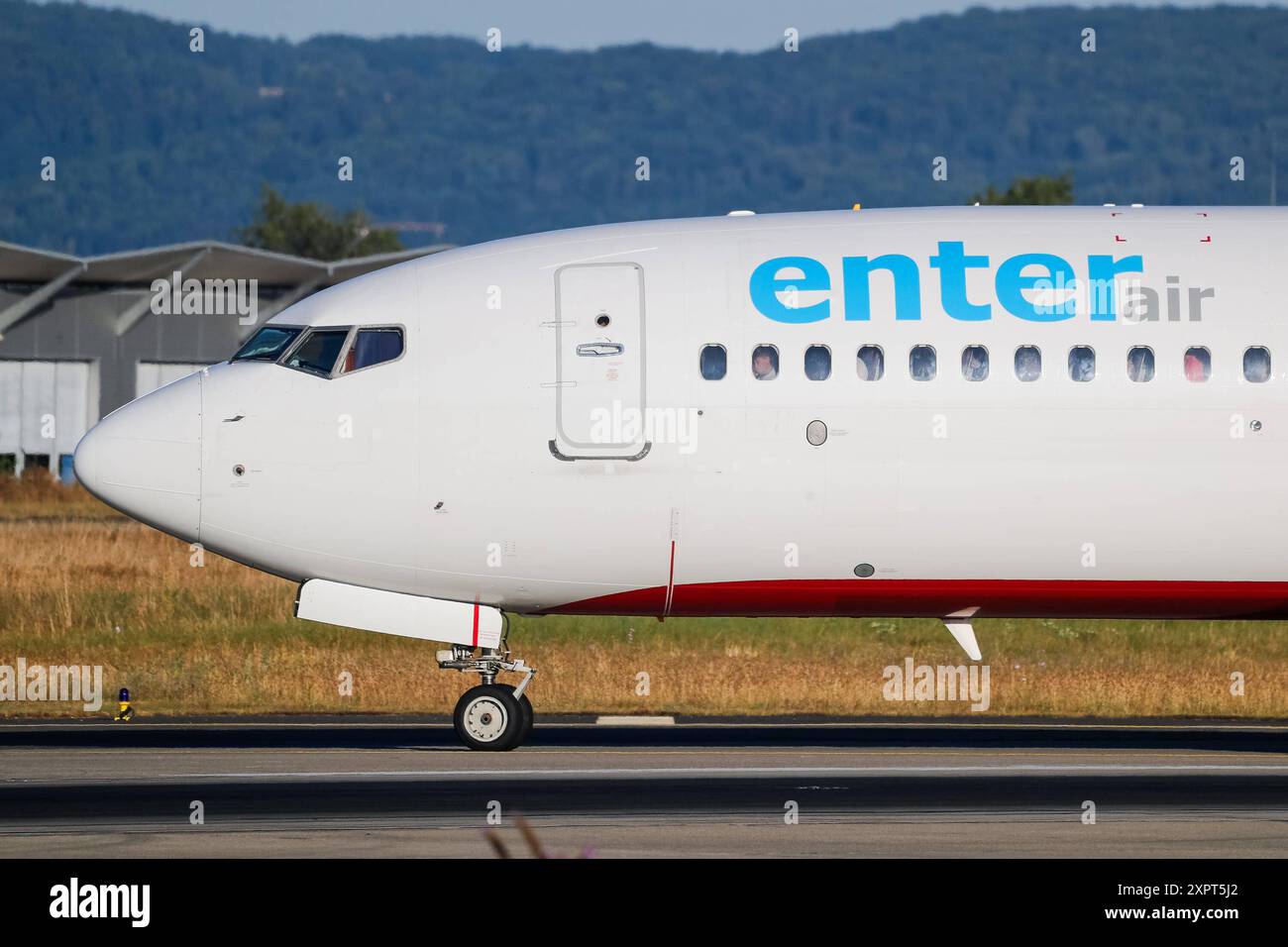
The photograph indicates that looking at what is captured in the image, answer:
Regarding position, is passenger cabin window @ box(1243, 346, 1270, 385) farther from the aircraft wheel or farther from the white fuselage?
the aircraft wheel

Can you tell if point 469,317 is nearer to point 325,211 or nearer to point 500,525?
point 500,525

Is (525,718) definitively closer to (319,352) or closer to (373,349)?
(373,349)

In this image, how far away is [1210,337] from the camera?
17.7 meters

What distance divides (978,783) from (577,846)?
4763mm

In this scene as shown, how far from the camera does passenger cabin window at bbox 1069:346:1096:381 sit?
17.5 m

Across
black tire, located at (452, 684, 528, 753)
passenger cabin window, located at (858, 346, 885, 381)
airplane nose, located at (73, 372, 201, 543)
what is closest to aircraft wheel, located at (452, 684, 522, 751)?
black tire, located at (452, 684, 528, 753)

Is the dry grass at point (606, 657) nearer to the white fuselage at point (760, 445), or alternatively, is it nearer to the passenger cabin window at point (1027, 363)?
the white fuselage at point (760, 445)

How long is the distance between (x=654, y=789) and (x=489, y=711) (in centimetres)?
287

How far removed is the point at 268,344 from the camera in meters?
18.3

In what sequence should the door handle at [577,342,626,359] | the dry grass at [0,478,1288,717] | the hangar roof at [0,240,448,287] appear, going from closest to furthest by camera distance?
the door handle at [577,342,626,359] → the dry grass at [0,478,1288,717] → the hangar roof at [0,240,448,287]

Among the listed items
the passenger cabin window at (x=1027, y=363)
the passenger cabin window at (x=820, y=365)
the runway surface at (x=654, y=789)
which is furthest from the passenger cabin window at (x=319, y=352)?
the passenger cabin window at (x=1027, y=363)

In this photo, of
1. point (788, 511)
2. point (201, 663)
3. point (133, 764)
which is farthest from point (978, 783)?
point (201, 663)

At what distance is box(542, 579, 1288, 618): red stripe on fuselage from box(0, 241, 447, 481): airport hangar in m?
→ 41.8

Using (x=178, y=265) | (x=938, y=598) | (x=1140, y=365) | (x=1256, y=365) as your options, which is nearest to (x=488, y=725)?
(x=938, y=598)
